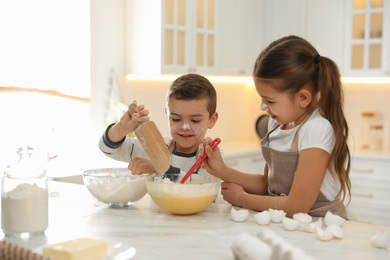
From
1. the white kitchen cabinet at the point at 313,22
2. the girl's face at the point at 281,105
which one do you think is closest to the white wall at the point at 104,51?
the white kitchen cabinet at the point at 313,22

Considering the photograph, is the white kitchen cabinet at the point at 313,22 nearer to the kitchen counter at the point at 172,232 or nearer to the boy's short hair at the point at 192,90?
the boy's short hair at the point at 192,90

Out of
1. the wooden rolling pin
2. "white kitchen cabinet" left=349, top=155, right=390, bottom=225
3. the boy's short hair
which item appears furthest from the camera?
"white kitchen cabinet" left=349, top=155, right=390, bottom=225

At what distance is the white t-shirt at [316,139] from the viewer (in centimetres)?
143

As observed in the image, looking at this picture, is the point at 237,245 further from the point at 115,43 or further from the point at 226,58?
the point at 226,58

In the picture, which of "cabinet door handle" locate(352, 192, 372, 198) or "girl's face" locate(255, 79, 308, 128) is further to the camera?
"cabinet door handle" locate(352, 192, 372, 198)

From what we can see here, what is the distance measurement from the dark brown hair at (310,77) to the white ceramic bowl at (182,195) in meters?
0.41

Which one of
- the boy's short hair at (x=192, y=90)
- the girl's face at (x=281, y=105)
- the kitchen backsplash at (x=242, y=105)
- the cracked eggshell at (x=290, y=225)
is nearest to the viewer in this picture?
the cracked eggshell at (x=290, y=225)

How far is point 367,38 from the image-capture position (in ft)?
12.5

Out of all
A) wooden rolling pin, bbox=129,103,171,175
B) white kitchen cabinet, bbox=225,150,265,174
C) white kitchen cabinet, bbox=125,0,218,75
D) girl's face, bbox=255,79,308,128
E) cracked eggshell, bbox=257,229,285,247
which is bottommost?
white kitchen cabinet, bbox=225,150,265,174

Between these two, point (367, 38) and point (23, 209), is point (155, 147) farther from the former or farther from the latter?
point (367, 38)

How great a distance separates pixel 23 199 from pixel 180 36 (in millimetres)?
2616

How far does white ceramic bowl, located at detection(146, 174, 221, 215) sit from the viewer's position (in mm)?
1278

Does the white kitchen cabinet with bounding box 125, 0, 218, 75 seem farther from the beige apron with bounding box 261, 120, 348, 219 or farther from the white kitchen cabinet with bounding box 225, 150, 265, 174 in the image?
the beige apron with bounding box 261, 120, 348, 219

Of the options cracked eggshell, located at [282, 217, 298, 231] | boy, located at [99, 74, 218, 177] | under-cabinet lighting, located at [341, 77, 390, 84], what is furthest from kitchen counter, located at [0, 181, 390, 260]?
under-cabinet lighting, located at [341, 77, 390, 84]
